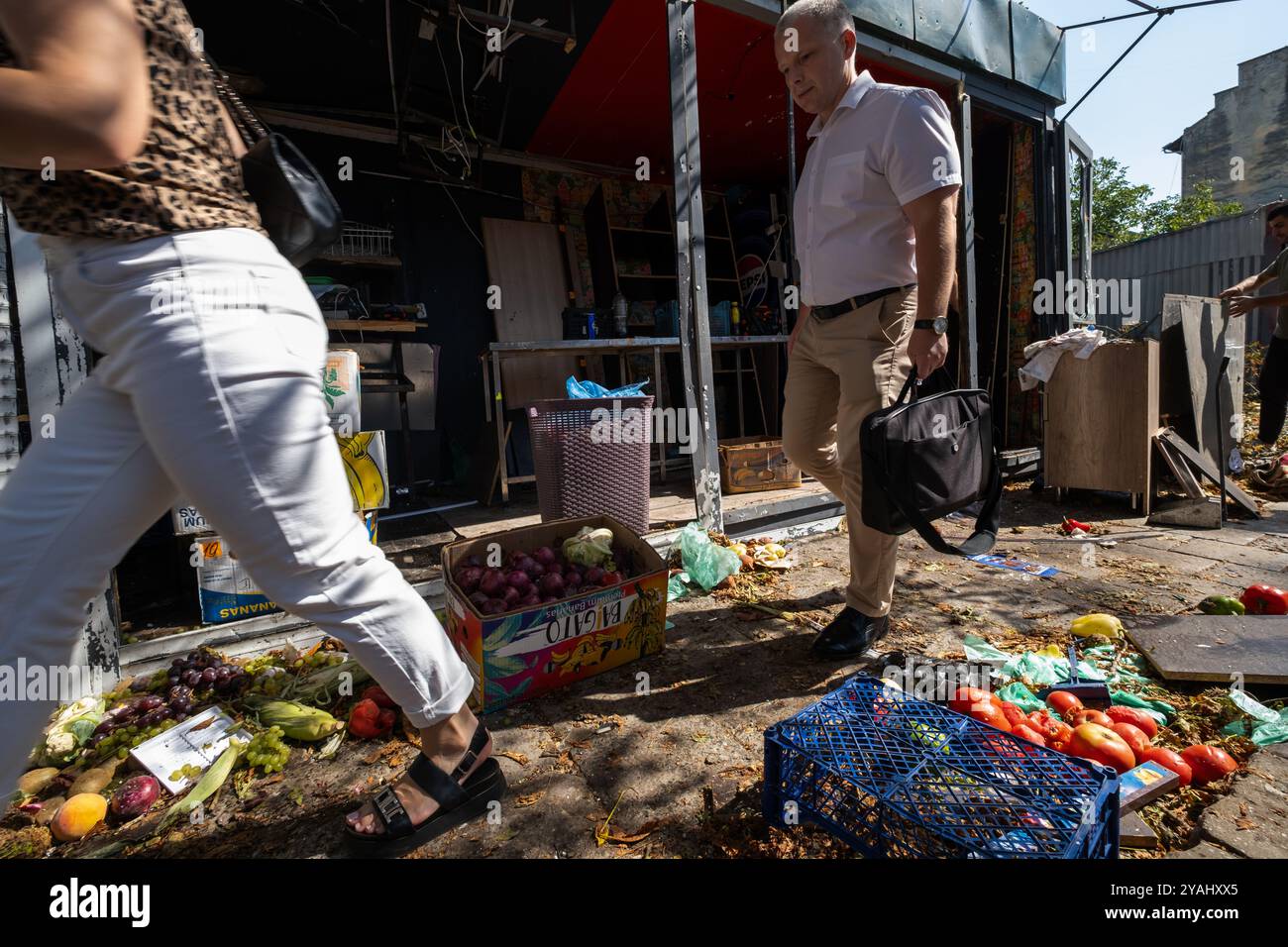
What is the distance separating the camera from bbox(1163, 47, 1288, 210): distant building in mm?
21203

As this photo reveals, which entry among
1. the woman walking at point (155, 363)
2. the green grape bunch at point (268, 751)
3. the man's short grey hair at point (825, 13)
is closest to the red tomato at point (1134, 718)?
the woman walking at point (155, 363)

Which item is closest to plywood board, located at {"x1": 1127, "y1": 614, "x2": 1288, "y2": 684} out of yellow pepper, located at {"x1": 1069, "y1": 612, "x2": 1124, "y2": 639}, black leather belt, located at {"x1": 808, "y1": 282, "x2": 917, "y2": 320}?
yellow pepper, located at {"x1": 1069, "y1": 612, "x2": 1124, "y2": 639}

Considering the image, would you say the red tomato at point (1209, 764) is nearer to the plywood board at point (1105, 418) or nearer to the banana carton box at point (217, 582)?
the banana carton box at point (217, 582)

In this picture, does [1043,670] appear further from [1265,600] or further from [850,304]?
[850,304]

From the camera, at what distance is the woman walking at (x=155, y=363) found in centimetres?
106

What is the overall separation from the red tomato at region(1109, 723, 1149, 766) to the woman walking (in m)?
2.11

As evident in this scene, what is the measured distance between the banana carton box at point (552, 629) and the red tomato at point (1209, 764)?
169 cm

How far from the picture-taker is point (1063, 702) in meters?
2.02

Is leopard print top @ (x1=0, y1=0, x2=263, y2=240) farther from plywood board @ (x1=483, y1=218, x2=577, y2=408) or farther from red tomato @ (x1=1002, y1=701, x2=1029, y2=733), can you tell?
plywood board @ (x1=483, y1=218, x2=577, y2=408)

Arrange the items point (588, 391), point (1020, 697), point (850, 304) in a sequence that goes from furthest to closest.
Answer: point (588, 391) < point (850, 304) < point (1020, 697)

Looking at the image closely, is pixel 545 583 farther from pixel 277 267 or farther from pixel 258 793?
pixel 277 267

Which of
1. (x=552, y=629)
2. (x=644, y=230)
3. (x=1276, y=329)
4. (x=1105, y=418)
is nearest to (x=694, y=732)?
(x=552, y=629)

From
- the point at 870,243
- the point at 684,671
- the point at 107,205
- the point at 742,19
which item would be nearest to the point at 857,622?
the point at 684,671

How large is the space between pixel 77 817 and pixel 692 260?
3532mm
